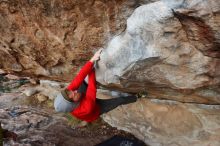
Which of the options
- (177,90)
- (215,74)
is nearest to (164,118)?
(177,90)

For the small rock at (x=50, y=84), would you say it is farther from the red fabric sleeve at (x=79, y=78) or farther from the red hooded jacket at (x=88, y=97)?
the red fabric sleeve at (x=79, y=78)

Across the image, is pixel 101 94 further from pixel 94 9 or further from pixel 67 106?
pixel 94 9

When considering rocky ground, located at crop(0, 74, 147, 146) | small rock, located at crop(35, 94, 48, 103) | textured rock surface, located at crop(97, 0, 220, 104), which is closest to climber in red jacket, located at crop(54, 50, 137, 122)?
textured rock surface, located at crop(97, 0, 220, 104)

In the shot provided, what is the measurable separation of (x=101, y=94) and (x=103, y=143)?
4.84 feet

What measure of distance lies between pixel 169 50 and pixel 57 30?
2.44 meters

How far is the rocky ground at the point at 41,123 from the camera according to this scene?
29.3 ft

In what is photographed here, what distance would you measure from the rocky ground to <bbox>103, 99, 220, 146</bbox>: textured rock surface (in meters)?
0.36

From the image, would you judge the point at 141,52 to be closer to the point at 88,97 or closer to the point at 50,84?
the point at 88,97

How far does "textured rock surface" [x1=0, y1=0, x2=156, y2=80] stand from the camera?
6332 mm

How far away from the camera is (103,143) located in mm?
8344

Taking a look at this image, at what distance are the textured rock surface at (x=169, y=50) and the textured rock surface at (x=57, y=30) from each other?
13.2 inches

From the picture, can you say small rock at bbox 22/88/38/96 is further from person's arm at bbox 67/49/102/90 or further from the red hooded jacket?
person's arm at bbox 67/49/102/90

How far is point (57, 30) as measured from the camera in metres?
7.10

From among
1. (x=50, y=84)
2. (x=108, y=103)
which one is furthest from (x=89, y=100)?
(x=50, y=84)
